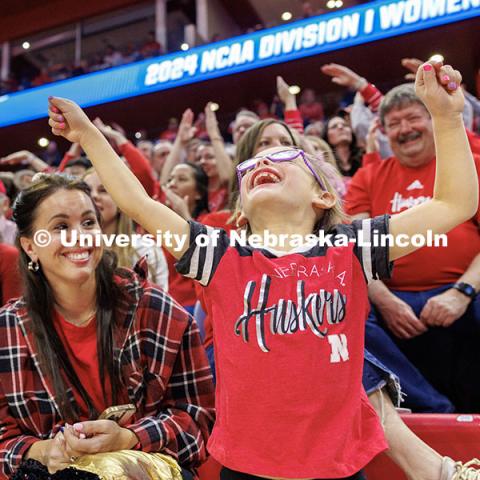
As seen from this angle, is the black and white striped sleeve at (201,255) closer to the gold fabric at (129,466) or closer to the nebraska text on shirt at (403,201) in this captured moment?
the gold fabric at (129,466)

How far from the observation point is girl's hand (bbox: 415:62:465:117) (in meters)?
0.82

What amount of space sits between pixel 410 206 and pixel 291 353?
96cm

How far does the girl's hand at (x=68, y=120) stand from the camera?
946 millimetres

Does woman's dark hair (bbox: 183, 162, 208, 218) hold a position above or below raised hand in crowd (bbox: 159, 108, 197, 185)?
below

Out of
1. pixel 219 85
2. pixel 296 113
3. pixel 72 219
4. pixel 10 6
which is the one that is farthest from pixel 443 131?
pixel 10 6

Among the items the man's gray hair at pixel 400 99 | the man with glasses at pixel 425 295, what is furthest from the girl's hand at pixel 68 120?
the man's gray hair at pixel 400 99

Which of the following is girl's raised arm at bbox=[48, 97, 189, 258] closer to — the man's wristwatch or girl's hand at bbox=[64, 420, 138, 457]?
girl's hand at bbox=[64, 420, 138, 457]

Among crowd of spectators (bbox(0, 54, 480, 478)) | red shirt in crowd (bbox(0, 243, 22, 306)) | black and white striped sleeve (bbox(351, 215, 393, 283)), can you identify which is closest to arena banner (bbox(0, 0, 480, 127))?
crowd of spectators (bbox(0, 54, 480, 478))

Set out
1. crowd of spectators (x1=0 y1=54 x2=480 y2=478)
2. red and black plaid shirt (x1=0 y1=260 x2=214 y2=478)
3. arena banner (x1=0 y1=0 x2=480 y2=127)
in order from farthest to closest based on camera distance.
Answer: arena banner (x1=0 y1=0 x2=480 y2=127) → crowd of spectators (x1=0 y1=54 x2=480 y2=478) → red and black plaid shirt (x1=0 y1=260 x2=214 y2=478)

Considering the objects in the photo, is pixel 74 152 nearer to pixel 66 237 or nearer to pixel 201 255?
pixel 66 237

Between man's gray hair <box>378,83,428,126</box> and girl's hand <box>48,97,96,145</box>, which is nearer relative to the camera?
girl's hand <box>48,97,96,145</box>

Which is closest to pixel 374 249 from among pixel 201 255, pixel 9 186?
pixel 201 255

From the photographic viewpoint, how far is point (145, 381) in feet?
3.79

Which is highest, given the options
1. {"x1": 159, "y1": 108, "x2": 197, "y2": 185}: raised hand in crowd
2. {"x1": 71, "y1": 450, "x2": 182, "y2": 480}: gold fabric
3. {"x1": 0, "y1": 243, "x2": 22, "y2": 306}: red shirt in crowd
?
{"x1": 159, "y1": 108, "x2": 197, "y2": 185}: raised hand in crowd
